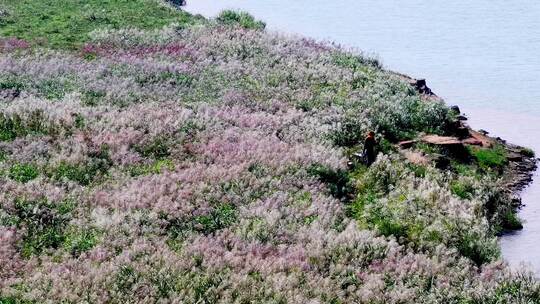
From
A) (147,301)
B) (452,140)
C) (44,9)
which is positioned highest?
(44,9)

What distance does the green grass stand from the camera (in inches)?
1305

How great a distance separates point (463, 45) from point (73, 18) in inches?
1218

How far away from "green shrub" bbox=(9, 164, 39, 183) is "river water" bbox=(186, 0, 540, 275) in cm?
1352

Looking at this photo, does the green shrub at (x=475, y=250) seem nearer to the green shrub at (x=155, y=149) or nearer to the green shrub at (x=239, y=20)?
the green shrub at (x=155, y=149)

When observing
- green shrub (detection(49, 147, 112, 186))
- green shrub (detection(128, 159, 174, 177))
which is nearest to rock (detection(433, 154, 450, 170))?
green shrub (detection(128, 159, 174, 177))

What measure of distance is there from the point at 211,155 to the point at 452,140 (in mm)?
11187

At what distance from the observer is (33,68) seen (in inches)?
1033

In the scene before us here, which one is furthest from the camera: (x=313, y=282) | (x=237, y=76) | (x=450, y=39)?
(x=450, y=39)

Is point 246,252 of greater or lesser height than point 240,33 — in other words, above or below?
below

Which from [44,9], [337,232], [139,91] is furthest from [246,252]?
[44,9]

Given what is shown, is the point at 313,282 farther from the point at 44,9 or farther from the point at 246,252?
the point at 44,9

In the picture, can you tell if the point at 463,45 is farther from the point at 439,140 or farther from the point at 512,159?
the point at 439,140

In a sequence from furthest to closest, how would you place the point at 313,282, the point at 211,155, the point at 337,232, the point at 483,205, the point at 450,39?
the point at 450,39 → the point at 483,205 → the point at 211,155 → the point at 337,232 → the point at 313,282

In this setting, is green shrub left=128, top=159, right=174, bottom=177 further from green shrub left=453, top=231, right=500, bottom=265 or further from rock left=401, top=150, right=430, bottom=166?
rock left=401, top=150, right=430, bottom=166
